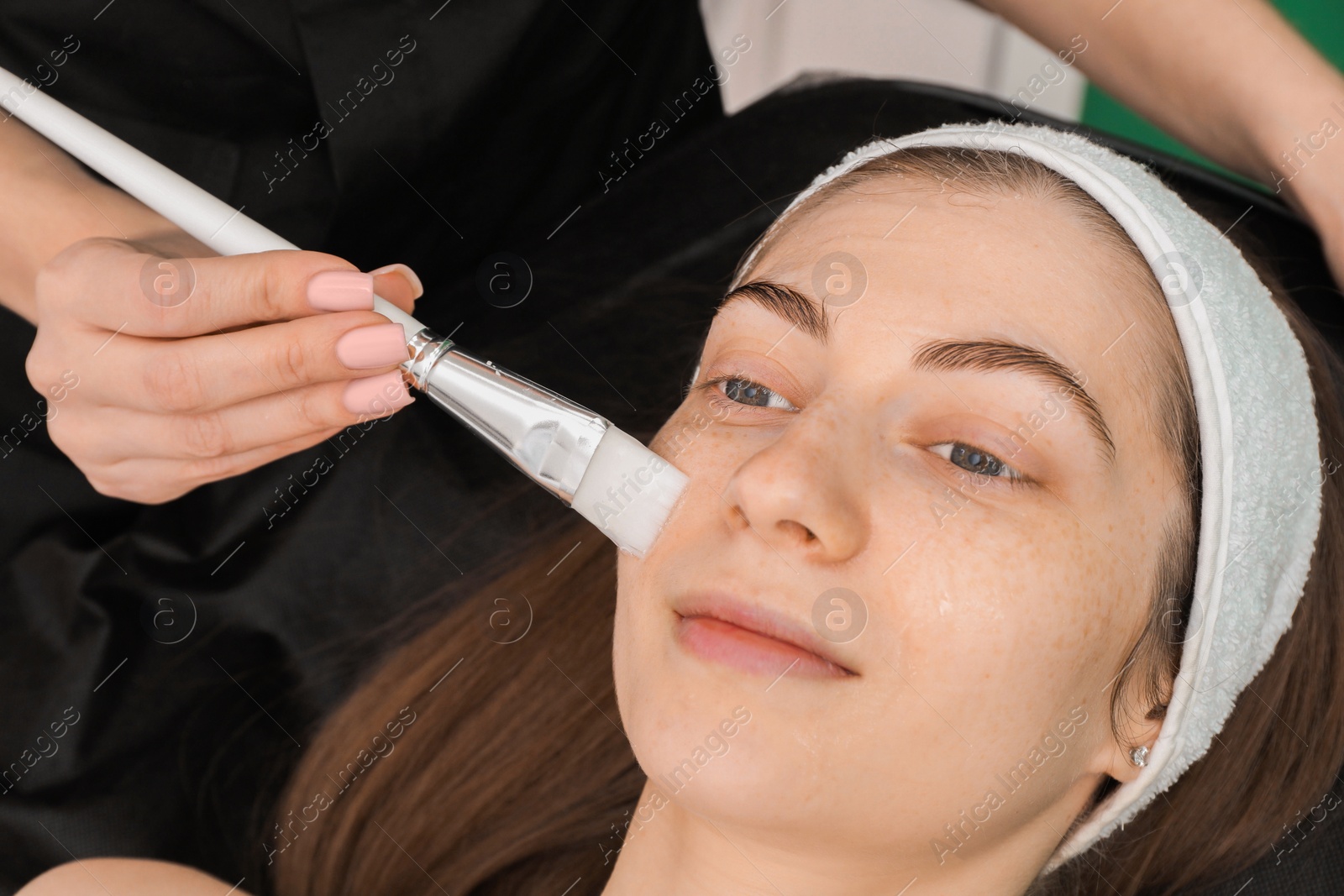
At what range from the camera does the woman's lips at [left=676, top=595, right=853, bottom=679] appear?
0.73 metres


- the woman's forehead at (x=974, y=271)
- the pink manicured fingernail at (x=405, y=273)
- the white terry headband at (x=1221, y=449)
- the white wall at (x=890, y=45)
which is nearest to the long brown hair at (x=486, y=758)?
the white terry headband at (x=1221, y=449)

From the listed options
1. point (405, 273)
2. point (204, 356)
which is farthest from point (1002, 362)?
point (204, 356)

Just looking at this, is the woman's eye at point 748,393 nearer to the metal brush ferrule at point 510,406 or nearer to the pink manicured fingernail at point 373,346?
the metal brush ferrule at point 510,406

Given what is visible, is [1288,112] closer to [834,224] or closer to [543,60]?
[834,224]

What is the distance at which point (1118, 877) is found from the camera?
1.08 metres

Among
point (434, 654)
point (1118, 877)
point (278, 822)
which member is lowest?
point (278, 822)

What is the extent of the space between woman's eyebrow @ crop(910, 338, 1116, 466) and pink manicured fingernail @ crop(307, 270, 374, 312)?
1.38 ft

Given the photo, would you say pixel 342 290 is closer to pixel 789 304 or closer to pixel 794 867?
pixel 789 304

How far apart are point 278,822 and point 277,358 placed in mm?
825

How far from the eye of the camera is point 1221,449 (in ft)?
2.81

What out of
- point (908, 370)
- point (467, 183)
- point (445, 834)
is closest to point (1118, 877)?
point (908, 370)

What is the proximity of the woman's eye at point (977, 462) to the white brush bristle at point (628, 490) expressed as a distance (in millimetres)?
211

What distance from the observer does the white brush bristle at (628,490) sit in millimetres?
799

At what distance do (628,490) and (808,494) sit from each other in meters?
0.15
